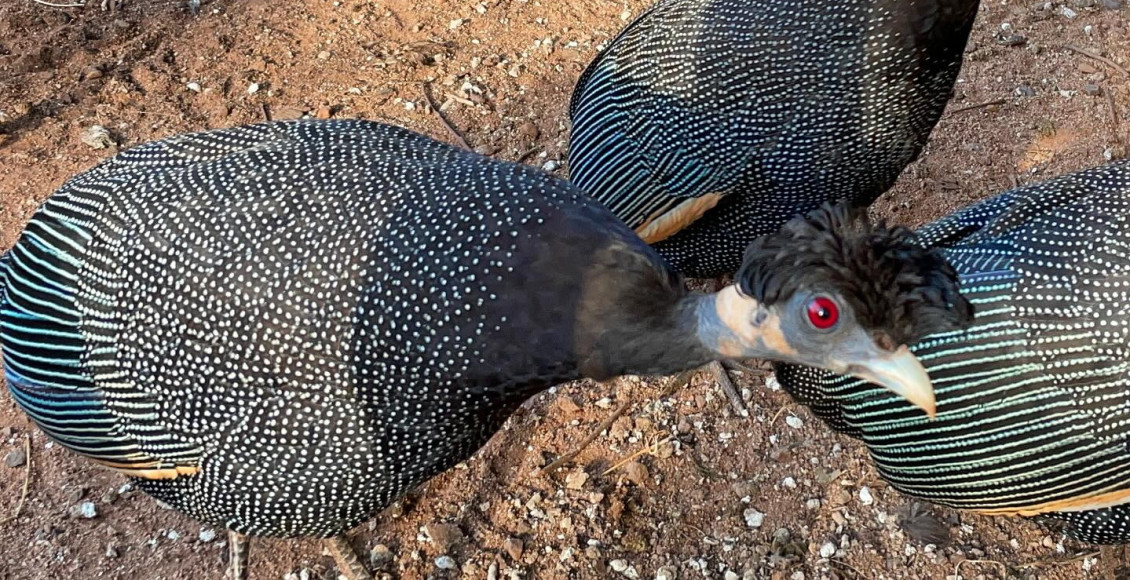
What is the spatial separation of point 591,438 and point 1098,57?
292 centimetres

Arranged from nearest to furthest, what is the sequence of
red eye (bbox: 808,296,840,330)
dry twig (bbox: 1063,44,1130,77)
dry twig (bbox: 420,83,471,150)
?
red eye (bbox: 808,296,840,330) < dry twig (bbox: 420,83,471,150) < dry twig (bbox: 1063,44,1130,77)

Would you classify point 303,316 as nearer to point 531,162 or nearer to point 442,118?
point 531,162

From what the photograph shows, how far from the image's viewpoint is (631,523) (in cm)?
276

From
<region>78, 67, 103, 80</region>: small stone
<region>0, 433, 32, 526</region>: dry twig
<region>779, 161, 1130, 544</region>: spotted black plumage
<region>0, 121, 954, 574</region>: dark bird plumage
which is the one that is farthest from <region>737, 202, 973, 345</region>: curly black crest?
<region>78, 67, 103, 80</region>: small stone

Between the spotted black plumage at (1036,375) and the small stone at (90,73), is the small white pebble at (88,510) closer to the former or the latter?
the small stone at (90,73)

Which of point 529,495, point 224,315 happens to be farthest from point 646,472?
point 224,315

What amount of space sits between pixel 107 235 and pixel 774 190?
72.6 inches

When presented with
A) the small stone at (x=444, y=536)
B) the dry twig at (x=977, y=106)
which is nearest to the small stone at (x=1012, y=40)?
the dry twig at (x=977, y=106)

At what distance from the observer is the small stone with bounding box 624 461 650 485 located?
2.84 meters

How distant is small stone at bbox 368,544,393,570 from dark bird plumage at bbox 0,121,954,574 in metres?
0.49

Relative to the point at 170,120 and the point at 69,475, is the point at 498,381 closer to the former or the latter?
the point at 69,475

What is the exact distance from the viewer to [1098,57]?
3.95 meters

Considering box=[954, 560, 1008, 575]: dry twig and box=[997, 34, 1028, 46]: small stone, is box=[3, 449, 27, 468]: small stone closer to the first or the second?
box=[954, 560, 1008, 575]: dry twig

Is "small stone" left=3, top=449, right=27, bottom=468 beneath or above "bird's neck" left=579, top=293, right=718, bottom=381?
beneath
